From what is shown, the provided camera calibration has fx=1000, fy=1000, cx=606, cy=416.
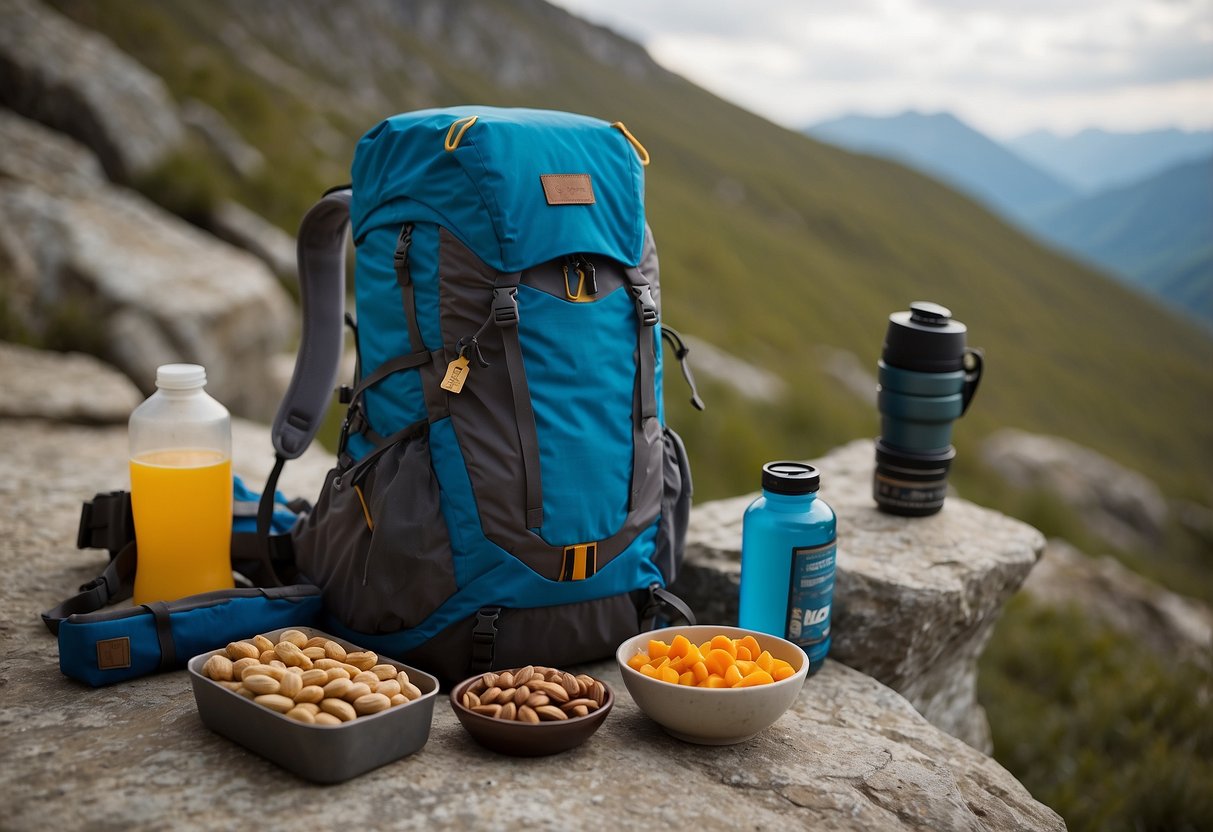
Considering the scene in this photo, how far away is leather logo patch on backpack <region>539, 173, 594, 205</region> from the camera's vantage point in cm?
308

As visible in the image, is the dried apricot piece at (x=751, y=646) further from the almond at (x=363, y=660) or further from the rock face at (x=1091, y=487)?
the rock face at (x=1091, y=487)

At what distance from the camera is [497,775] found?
2.51 metres

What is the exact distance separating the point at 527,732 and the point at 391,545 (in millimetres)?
783

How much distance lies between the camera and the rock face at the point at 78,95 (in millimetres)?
9492

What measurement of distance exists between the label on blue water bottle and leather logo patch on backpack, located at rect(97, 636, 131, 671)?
2025 mm

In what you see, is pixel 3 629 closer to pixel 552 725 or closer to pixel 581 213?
pixel 552 725

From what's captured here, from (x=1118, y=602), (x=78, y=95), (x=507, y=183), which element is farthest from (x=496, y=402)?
(x=78, y=95)

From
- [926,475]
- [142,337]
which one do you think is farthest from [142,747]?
[142,337]

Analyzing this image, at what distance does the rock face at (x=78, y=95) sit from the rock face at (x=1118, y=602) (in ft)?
30.0

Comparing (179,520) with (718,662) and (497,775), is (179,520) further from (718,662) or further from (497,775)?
(718,662)

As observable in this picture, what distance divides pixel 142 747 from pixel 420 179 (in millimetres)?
1776

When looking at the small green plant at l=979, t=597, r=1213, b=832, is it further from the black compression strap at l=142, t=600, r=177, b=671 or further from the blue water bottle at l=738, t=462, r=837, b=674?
the black compression strap at l=142, t=600, r=177, b=671

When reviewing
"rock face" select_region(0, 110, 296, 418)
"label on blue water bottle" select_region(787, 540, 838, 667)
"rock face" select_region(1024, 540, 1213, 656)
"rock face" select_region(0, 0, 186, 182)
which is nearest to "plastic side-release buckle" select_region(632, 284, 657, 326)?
"label on blue water bottle" select_region(787, 540, 838, 667)

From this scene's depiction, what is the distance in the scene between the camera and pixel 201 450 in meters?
3.45
